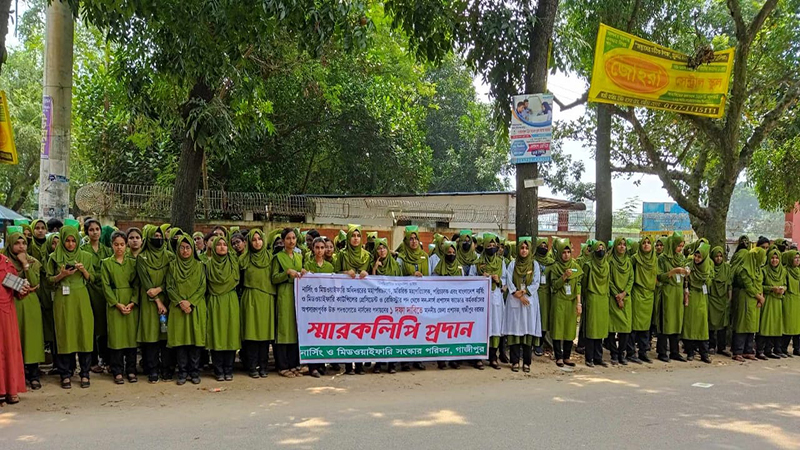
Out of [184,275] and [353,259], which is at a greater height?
[353,259]

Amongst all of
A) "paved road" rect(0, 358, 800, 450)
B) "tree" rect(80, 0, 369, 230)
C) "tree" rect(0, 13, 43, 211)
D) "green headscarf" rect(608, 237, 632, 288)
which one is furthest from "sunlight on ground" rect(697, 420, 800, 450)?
"tree" rect(0, 13, 43, 211)

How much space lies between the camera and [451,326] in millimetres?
7355

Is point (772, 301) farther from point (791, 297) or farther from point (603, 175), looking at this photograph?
point (603, 175)

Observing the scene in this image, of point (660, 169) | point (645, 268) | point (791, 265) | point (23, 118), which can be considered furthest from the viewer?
point (23, 118)

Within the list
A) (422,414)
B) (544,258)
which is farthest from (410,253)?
(422,414)

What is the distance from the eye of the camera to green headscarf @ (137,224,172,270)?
6328mm

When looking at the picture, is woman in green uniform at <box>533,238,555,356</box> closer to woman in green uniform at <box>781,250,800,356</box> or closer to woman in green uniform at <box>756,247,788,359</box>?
woman in green uniform at <box>756,247,788,359</box>

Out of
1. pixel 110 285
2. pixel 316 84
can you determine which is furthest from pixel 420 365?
pixel 316 84

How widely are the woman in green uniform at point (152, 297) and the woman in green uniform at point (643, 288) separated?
5.88 m

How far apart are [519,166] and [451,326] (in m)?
2.67

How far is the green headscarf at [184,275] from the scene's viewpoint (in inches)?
250

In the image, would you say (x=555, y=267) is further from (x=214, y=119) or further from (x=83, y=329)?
(x=83, y=329)

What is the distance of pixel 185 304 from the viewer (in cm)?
630

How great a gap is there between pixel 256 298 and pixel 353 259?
1227mm
